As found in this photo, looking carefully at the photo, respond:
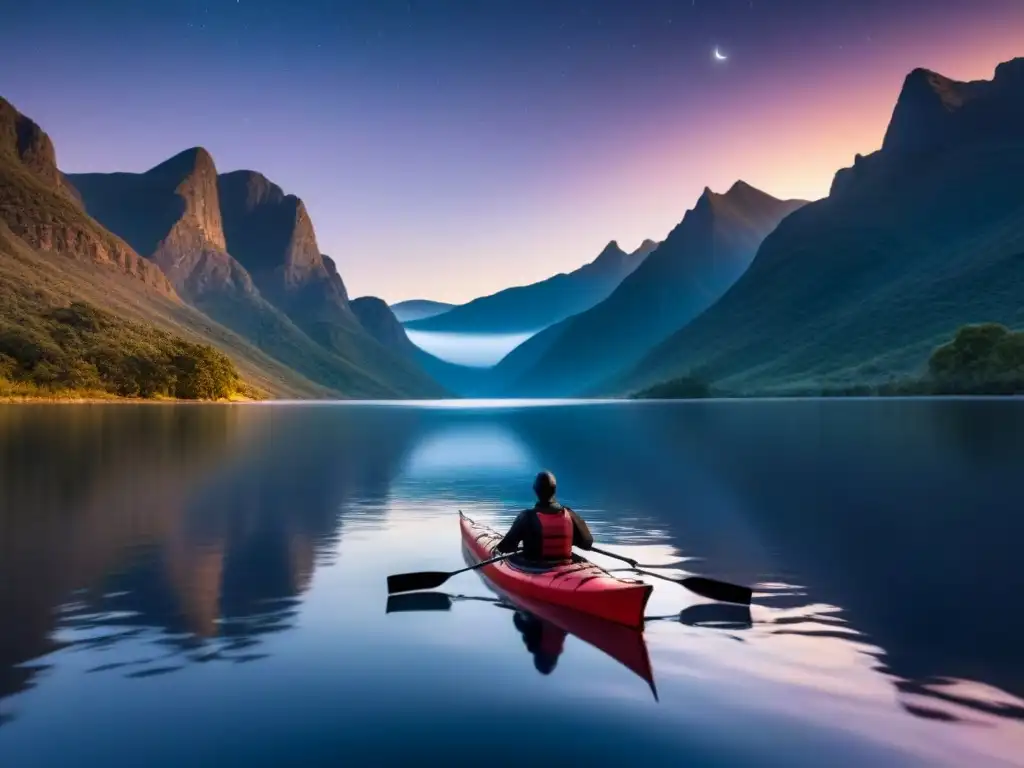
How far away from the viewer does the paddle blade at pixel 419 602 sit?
66.2ft

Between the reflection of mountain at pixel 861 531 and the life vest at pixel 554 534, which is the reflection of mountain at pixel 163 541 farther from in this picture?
the reflection of mountain at pixel 861 531

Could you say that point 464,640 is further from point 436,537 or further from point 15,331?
point 15,331

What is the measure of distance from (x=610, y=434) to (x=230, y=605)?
239ft

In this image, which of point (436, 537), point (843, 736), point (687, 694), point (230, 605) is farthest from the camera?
point (436, 537)

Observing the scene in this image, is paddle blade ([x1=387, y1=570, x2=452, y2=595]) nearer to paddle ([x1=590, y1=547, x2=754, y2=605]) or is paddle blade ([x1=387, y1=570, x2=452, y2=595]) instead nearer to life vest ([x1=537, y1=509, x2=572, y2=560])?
life vest ([x1=537, y1=509, x2=572, y2=560])

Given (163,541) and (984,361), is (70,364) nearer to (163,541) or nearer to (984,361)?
(163,541)

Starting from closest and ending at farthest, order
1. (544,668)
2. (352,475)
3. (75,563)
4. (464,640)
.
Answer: (544,668), (464,640), (75,563), (352,475)

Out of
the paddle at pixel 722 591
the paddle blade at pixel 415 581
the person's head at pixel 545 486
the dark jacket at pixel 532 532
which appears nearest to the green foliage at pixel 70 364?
the paddle blade at pixel 415 581

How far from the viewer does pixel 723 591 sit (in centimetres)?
1977

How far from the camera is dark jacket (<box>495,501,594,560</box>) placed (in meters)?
20.0

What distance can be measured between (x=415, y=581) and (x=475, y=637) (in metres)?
4.09

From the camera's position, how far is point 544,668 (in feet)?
50.3

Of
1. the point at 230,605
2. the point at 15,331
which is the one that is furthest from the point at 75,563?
the point at 15,331

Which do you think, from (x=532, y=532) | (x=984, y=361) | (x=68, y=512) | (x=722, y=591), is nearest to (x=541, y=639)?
(x=532, y=532)
